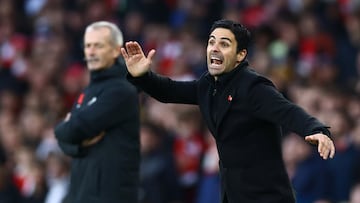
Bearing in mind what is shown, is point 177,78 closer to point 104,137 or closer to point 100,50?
point 100,50

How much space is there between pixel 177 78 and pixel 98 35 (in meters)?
4.34

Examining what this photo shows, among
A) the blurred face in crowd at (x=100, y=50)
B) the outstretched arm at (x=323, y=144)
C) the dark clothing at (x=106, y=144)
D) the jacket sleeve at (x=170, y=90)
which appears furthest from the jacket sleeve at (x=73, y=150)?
the outstretched arm at (x=323, y=144)

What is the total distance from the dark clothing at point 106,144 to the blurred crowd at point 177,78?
5.61 feet

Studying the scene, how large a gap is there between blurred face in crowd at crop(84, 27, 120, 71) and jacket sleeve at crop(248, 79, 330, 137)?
177 cm

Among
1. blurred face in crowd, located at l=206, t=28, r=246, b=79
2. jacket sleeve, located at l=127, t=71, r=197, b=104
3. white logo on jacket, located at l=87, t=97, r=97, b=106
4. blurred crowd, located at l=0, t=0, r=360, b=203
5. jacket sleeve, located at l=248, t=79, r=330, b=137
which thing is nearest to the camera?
jacket sleeve, located at l=248, t=79, r=330, b=137

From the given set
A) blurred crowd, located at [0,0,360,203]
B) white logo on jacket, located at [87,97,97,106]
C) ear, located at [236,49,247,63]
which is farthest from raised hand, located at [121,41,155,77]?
blurred crowd, located at [0,0,360,203]

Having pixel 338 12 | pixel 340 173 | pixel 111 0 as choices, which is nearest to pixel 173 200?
pixel 340 173

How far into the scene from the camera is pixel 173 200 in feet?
32.1

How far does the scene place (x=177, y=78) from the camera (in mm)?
11773

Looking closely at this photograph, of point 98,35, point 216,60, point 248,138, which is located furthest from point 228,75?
point 98,35

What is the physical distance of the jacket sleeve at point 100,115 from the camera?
7.16m

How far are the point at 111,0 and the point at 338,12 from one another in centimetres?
418

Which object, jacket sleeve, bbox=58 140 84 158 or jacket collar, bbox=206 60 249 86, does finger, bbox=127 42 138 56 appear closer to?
jacket collar, bbox=206 60 249 86

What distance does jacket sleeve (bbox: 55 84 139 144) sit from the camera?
716cm
